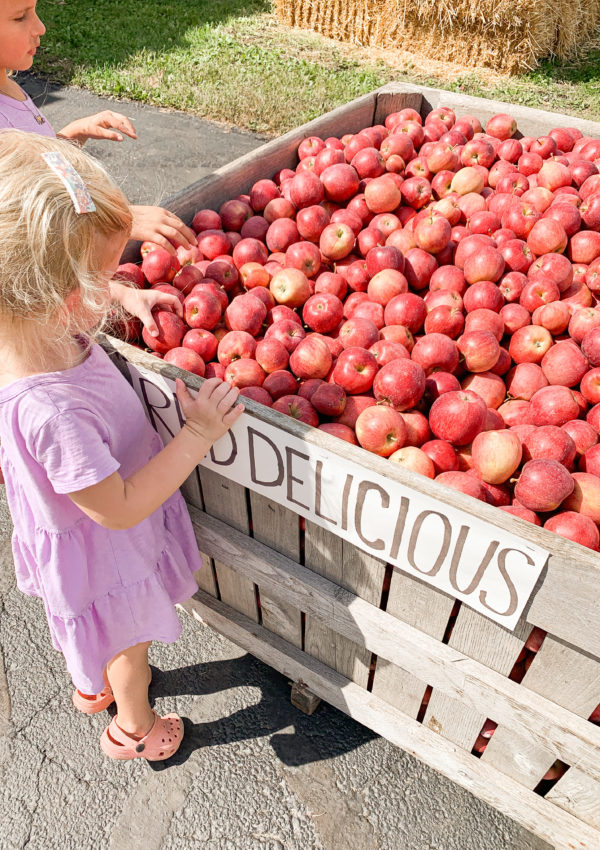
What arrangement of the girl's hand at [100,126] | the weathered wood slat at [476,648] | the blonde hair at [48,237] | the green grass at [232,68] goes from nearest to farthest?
the blonde hair at [48,237] → the weathered wood slat at [476,648] → the girl's hand at [100,126] → the green grass at [232,68]

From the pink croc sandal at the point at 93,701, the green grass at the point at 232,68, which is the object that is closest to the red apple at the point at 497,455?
the pink croc sandal at the point at 93,701

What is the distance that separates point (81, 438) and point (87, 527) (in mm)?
410

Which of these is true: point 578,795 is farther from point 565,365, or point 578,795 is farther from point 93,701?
point 93,701

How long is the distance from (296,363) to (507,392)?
84 cm

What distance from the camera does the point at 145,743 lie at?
2258mm

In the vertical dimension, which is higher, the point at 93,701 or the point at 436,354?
the point at 436,354

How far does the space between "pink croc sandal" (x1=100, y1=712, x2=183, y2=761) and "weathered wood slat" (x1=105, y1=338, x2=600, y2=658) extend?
1412 millimetres

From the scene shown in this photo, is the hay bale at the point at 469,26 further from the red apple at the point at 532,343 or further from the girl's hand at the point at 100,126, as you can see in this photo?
the red apple at the point at 532,343

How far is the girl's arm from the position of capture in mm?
1532

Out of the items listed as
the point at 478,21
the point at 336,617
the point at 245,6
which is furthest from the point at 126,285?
the point at 245,6

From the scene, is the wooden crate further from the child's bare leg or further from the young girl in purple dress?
the child's bare leg

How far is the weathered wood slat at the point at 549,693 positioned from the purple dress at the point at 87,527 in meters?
1.09

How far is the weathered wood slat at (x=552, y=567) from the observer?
1.36 m

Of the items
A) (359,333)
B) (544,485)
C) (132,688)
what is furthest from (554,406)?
(132,688)
